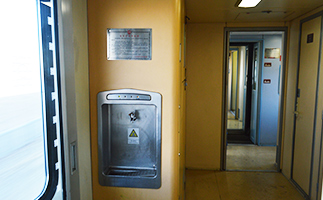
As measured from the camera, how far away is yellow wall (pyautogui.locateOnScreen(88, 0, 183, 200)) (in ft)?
5.31

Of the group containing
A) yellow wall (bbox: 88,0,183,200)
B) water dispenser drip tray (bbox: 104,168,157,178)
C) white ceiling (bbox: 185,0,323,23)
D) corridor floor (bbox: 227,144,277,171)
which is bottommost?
corridor floor (bbox: 227,144,277,171)

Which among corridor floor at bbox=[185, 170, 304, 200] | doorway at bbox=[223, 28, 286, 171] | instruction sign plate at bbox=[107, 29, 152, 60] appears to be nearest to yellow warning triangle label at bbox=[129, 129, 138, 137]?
instruction sign plate at bbox=[107, 29, 152, 60]

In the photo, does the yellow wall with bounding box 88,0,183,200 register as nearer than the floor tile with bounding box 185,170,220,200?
Yes

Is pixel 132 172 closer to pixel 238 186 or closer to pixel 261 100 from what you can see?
pixel 238 186

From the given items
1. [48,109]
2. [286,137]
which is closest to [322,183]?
[286,137]

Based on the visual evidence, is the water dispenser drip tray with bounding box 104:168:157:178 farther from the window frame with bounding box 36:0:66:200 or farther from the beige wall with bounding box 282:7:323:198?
the beige wall with bounding box 282:7:323:198

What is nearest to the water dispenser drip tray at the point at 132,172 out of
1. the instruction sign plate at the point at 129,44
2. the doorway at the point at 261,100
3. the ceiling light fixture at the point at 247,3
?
the instruction sign plate at the point at 129,44

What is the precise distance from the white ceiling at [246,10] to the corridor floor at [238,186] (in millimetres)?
2395

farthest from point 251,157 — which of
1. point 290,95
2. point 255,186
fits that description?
point 290,95

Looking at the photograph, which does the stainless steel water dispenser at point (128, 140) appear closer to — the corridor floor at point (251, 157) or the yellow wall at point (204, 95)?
the yellow wall at point (204, 95)

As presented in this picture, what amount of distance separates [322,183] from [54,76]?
296 cm

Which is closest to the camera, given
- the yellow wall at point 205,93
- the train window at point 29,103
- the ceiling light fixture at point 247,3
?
the train window at point 29,103

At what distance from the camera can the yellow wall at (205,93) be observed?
3873 mm

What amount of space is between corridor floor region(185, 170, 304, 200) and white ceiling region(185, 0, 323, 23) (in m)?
2.40
